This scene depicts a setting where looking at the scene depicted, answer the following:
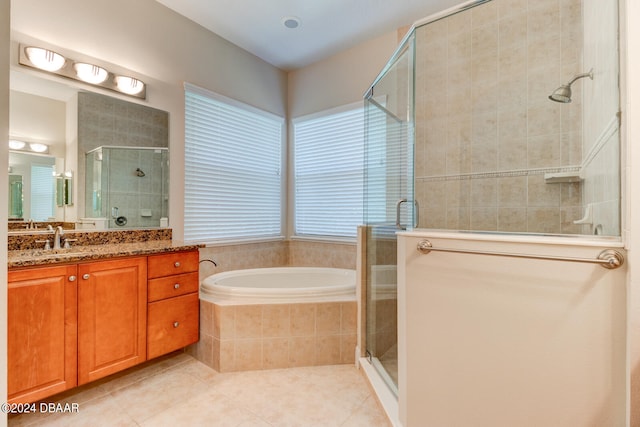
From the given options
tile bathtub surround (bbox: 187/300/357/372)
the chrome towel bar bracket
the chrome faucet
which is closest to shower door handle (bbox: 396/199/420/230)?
the chrome towel bar bracket

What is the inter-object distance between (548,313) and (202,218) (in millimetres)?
2621

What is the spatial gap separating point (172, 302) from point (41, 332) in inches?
25.8

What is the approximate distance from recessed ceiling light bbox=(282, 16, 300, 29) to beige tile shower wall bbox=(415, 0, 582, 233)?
4.16 ft

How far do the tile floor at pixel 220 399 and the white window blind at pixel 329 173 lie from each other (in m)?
1.54

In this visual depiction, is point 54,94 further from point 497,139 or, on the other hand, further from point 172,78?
point 497,139

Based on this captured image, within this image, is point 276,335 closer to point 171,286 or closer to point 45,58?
point 171,286

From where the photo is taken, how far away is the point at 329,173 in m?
3.28

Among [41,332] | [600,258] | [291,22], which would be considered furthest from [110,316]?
[291,22]

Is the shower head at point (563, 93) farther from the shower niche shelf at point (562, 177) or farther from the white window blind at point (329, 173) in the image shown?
the white window blind at point (329, 173)

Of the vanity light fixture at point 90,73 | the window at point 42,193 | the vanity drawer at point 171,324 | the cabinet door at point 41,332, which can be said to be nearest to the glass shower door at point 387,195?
the vanity drawer at point 171,324

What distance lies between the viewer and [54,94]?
6.47ft

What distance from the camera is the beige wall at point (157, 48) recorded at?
1.97m

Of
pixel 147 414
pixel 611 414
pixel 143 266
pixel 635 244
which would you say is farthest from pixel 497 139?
pixel 147 414

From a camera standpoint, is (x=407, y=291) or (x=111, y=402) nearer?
(x=407, y=291)
